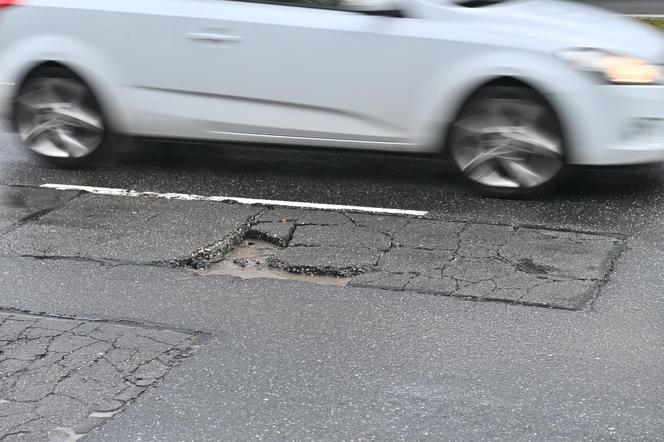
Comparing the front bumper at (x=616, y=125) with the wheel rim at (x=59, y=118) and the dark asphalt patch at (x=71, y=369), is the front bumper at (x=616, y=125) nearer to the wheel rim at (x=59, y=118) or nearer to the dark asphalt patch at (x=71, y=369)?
the dark asphalt patch at (x=71, y=369)

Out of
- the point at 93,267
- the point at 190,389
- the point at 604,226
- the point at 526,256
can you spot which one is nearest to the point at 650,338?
the point at 526,256

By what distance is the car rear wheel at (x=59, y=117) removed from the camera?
7.42 meters

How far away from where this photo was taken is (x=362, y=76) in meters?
6.76

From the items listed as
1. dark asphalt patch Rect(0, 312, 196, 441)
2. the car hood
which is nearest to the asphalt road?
the car hood

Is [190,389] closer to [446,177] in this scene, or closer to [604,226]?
[604,226]

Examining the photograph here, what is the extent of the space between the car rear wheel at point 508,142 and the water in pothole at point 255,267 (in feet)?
5.34

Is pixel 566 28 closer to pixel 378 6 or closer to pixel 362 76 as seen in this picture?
pixel 378 6

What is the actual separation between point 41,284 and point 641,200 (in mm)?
3893

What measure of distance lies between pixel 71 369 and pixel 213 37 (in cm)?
324

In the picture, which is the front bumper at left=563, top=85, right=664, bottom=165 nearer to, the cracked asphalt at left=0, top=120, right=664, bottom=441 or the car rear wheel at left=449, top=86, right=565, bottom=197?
the car rear wheel at left=449, top=86, right=565, bottom=197

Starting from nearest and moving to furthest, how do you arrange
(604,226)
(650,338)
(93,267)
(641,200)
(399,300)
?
(650,338) → (399,300) → (93,267) → (604,226) → (641,200)

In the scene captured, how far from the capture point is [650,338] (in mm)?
4668

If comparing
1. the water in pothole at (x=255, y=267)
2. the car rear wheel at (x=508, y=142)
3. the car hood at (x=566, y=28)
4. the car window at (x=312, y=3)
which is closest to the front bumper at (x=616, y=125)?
the car rear wheel at (x=508, y=142)

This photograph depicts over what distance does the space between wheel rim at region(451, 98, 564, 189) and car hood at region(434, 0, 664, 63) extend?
45 centimetres
